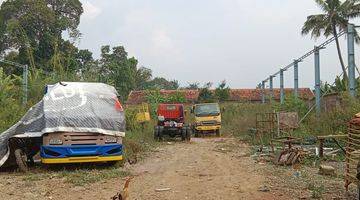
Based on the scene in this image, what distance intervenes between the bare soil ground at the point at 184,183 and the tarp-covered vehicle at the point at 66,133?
0.56m

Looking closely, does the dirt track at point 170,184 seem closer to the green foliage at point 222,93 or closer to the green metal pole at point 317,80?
the green metal pole at point 317,80

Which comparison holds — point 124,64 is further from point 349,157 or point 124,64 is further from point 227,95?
point 349,157

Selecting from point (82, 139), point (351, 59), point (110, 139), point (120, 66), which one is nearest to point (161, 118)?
point (351, 59)

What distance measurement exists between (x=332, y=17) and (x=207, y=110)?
65.6 feet

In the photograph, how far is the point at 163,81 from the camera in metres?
92.4

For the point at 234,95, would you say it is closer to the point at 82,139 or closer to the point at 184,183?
the point at 82,139

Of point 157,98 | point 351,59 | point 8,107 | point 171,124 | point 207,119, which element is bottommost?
point 171,124

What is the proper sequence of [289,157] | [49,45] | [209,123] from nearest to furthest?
[289,157] → [209,123] → [49,45]

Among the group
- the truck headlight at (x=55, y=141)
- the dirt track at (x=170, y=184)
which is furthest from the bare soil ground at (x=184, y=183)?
the truck headlight at (x=55, y=141)

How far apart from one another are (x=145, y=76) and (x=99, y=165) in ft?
217

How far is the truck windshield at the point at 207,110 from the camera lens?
1166 inches

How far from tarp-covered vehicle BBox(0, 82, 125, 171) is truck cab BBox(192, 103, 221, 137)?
16.3 meters

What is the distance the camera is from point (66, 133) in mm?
12094

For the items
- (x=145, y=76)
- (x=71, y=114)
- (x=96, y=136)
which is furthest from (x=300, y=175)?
(x=145, y=76)
